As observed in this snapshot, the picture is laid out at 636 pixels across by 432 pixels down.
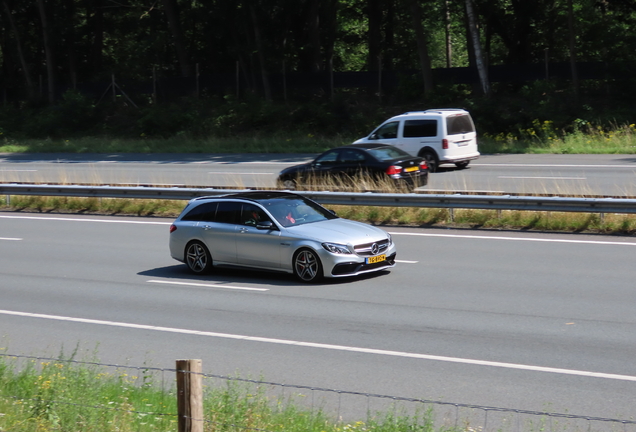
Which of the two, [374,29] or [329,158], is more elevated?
[374,29]

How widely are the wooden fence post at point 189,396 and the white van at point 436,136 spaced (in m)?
21.5

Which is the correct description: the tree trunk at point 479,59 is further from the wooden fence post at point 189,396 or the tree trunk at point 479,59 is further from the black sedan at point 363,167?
the wooden fence post at point 189,396

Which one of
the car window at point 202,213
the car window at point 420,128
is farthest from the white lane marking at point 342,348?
the car window at point 420,128

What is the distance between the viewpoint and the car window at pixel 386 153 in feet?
68.1

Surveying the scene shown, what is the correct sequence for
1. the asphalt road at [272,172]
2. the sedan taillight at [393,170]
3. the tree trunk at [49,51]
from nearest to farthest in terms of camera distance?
the sedan taillight at [393,170] < the asphalt road at [272,172] < the tree trunk at [49,51]

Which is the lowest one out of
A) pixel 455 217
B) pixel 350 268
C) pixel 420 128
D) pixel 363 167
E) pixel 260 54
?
pixel 350 268

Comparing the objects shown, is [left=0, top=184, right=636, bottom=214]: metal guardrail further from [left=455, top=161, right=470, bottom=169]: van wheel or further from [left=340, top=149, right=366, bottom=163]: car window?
[left=455, top=161, right=470, bottom=169]: van wheel

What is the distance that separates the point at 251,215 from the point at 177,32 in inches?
1597

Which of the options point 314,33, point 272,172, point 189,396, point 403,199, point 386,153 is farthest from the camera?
point 314,33

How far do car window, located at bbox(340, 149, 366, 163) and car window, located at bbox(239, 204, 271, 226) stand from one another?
8094 mm

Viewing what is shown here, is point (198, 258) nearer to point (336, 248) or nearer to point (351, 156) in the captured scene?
point (336, 248)

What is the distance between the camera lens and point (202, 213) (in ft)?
45.4

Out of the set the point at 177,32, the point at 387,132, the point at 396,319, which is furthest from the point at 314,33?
the point at 396,319

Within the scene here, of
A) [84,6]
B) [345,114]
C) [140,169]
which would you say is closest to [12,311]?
[140,169]
